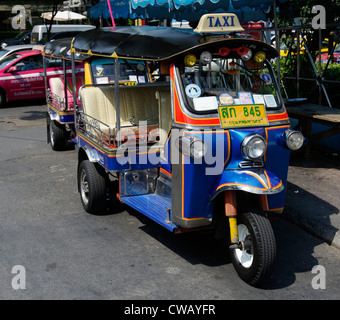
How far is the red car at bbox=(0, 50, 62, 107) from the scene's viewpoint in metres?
14.9

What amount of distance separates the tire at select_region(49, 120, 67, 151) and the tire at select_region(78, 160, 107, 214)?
3.19 metres

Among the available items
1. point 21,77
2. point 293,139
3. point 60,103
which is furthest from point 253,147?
point 21,77

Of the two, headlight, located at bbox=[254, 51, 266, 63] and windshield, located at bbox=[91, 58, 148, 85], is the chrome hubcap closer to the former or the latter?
windshield, located at bbox=[91, 58, 148, 85]

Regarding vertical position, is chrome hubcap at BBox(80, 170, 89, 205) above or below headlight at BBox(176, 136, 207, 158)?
below

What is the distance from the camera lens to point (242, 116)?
487 cm

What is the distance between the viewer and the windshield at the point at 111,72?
823cm

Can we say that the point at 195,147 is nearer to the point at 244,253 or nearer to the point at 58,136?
the point at 244,253

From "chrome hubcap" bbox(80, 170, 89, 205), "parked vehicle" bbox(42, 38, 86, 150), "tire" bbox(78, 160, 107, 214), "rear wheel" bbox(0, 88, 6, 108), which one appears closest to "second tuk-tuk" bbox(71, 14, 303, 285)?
"tire" bbox(78, 160, 107, 214)

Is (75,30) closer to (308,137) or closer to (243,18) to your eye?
(243,18)

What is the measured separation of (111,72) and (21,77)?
24.6ft

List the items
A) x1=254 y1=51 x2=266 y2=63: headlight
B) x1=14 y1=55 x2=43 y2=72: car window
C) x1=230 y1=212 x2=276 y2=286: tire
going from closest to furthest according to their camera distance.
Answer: x1=230 y1=212 x2=276 y2=286: tire, x1=254 y1=51 x2=266 y2=63: headlight, x1=14 y1=55 x2=43 y2=72: car window
